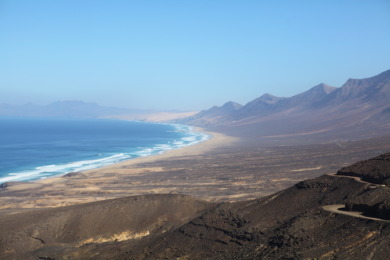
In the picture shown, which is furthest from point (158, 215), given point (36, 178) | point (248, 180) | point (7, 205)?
point (36, 178)

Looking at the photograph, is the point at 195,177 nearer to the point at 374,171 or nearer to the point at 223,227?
the point at 374,171

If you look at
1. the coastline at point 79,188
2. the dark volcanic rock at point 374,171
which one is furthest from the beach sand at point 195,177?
the dark volcanic rock at point 374,171

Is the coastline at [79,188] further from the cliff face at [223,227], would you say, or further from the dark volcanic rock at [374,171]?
the dark volcanic rock at [374,171]

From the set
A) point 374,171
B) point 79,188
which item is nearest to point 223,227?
point 374,171

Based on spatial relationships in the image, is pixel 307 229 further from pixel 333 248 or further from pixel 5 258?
pixel 5 258

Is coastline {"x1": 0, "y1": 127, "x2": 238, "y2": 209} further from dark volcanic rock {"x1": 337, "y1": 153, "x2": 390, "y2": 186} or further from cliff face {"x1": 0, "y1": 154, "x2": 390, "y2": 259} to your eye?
dark volcanic rock {"x1": 337, "y1": 153, "x2": 390, "y2": 186}
